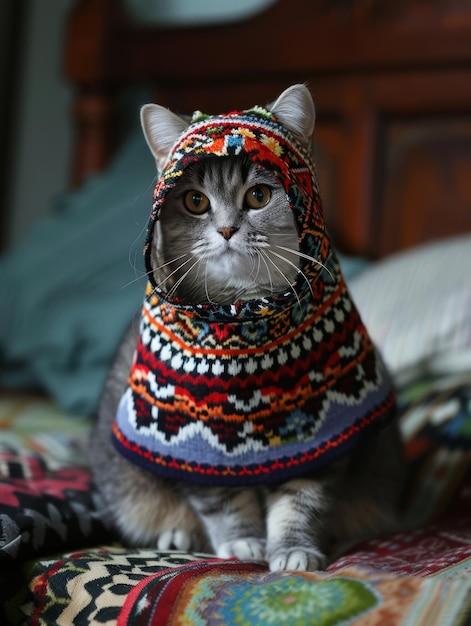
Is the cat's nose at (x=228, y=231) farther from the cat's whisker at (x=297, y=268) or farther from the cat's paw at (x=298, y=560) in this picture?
the cat's paw at (x=298, y=560)

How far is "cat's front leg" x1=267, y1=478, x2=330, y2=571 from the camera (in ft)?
2.91

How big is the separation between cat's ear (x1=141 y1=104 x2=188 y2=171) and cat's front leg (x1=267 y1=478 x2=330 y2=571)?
1.38 ft

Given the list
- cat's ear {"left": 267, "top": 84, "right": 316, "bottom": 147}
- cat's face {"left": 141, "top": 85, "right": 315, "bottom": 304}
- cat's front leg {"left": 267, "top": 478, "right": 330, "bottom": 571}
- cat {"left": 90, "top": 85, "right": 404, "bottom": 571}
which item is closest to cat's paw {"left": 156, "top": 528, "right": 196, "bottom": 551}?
cat {"left": 90, "top": 85, "right": 404, "bottom": 571}

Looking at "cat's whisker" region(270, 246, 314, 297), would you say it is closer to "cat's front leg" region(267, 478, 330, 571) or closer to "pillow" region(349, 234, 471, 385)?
"cat's front leg" region(267, 478, 330, 571)


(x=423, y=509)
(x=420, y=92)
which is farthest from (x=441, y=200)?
(x=423, y=509)

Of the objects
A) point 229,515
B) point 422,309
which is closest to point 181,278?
point 229,515

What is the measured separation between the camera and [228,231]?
0.86 m

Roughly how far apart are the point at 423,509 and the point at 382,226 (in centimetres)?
103

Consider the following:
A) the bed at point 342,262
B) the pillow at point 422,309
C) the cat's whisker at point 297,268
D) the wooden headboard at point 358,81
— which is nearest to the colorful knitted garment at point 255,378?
the cat's whisker at point 297,268

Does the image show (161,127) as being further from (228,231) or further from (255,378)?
(255,378)

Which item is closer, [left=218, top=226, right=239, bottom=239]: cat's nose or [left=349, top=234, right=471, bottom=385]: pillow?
[left=218, top=226, right=239, bottom=239]: cat's nose

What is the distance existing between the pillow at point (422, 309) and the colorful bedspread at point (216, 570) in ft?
0.64

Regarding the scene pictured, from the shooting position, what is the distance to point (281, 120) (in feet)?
2.92

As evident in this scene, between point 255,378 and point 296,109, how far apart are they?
0.31 m
